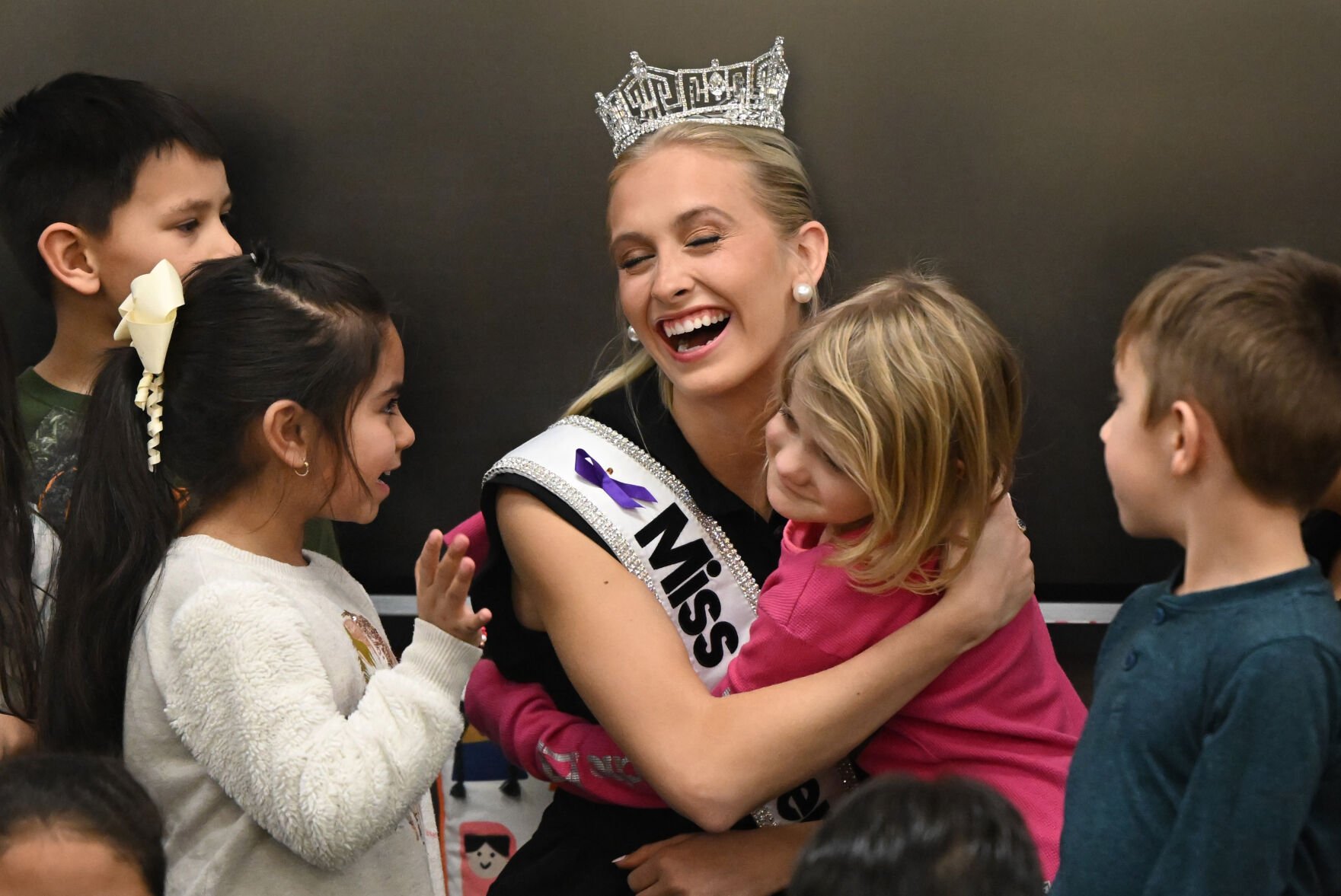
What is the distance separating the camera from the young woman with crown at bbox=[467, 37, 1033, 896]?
4.91ft

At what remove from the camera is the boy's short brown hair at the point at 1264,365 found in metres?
1.12

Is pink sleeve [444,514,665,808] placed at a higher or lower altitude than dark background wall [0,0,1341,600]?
lower

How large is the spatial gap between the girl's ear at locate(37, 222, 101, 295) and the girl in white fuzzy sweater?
1.26 feet

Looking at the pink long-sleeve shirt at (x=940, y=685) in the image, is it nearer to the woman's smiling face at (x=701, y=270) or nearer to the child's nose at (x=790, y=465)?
the child's nose at (x=790, y=465)

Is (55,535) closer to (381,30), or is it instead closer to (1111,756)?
(381,30)

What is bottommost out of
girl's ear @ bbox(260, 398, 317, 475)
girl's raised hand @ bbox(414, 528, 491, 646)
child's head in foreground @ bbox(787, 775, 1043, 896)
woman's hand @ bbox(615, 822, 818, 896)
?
woman's hand @ bbox(615, 822, 818, 896)

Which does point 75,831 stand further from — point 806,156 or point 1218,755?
point 806,156

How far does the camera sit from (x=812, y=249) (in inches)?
71.1

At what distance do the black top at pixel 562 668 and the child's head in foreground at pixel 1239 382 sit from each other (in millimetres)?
624

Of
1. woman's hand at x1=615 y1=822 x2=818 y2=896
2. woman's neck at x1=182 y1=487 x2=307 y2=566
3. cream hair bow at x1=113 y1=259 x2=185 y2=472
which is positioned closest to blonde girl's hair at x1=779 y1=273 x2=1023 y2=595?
woman's hand at x1=615 y1=822 x2=818 y2=896

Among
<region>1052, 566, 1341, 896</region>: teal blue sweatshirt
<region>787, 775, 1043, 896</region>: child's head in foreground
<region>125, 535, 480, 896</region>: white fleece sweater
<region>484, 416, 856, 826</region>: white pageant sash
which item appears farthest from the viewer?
<region>484, 416, 856, 826</region>: white pageant sash

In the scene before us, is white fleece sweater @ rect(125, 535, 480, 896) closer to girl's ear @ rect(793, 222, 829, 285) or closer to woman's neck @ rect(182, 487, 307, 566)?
woman's neck @ rect(182, 487, 307, 566)

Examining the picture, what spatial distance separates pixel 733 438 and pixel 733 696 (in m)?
0.38

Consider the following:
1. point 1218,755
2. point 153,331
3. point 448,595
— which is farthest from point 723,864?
point 153,331
